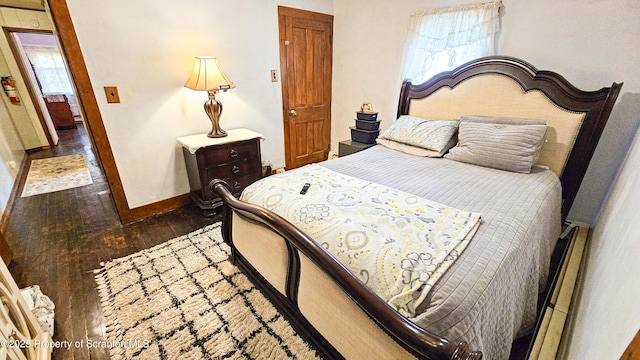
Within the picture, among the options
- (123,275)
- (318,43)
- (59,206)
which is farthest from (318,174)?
(59,206)

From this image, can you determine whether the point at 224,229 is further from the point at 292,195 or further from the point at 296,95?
the point at 296,95

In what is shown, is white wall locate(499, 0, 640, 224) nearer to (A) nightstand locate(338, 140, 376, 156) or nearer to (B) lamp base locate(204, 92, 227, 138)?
(A) nightstand locate(338, 140, 376, 156)

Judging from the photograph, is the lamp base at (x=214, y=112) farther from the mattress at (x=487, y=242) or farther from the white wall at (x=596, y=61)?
the white wall at (x=596, y=61)

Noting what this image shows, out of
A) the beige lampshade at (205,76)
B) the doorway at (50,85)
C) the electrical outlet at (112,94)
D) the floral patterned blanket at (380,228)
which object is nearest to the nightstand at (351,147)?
the floral patterned blanket at (380,228)

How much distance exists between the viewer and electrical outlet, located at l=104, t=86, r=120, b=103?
81.5 inches

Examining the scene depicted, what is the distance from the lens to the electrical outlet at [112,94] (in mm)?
2069

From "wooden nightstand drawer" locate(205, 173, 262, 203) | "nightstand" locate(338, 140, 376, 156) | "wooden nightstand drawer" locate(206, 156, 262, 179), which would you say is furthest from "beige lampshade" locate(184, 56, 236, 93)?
"nightstand" locate(338, 140, 376, 156)

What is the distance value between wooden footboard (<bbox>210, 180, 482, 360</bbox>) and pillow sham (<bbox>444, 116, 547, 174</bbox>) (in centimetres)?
164

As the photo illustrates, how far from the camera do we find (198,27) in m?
2.40

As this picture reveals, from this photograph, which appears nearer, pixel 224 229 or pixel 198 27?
pixel 224 229

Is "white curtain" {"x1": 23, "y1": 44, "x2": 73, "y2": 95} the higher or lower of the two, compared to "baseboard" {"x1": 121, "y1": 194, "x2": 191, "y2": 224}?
higher

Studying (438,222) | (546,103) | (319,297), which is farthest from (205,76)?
(546,103)

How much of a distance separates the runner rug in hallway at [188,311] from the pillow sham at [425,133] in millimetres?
1772

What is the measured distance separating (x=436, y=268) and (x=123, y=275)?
2022 mm
